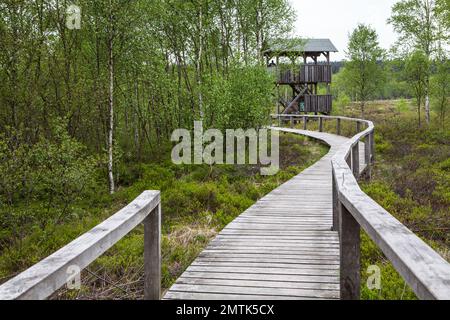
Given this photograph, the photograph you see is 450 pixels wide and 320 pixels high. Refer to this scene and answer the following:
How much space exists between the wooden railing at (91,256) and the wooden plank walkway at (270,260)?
0.45 meters

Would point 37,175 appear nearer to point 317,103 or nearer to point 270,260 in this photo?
point 270,260

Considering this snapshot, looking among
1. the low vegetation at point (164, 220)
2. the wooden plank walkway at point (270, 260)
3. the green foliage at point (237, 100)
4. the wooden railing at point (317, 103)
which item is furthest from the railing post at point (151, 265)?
the wooden railing at point (317, 103)

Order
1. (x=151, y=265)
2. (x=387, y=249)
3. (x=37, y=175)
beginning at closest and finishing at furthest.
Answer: (x=387, y=249) < (x=151, y=265) < (x=37, y=175)

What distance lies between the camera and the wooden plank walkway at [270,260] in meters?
3.74

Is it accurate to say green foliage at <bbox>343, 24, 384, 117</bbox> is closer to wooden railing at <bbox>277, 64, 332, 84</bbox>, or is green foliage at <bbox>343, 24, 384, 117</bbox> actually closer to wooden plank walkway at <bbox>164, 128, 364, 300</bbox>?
wooden railing at <bbox>277, 64, 332, 84</bbox>

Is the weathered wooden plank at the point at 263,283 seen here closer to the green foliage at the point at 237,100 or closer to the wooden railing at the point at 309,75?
the green foliage at the point at 237,100

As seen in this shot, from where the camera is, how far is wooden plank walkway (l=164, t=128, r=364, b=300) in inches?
147

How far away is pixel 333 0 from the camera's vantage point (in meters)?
148

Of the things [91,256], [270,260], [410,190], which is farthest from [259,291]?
[410,190]

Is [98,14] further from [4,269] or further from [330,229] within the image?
[330,229]

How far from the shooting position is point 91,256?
7.42 ft

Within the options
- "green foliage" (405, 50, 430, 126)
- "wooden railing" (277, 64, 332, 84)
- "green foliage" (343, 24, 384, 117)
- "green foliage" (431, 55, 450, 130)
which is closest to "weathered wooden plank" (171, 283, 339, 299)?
"green foliage" (405, 50, 430, 126)

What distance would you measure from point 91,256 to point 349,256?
2001 mm
